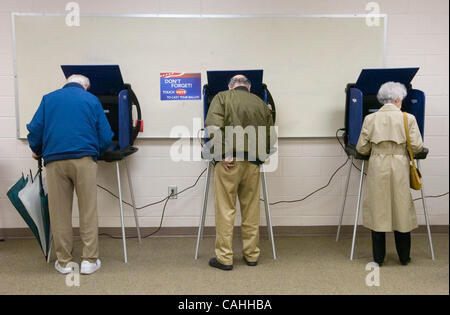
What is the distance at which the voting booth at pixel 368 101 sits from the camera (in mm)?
2852

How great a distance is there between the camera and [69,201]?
104 inches

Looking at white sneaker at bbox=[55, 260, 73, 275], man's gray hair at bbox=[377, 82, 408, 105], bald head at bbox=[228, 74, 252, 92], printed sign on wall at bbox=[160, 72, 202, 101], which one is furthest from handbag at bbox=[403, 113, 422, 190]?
white sneaker at bbox=[55, 260, 73, 275]

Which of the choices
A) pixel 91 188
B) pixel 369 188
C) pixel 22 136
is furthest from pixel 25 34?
pixel 369 188

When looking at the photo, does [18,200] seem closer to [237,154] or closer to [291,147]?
[237,154]

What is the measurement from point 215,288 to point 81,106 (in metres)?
1.38

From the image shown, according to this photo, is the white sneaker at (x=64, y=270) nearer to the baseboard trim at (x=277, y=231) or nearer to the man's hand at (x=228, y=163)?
the baseboard trim at (x=277, y=231)

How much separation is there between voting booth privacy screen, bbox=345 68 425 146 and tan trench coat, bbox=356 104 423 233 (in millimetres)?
306

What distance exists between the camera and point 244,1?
126 inches

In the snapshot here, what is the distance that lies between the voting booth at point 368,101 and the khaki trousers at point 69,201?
5.91ft

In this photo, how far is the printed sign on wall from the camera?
3.24m

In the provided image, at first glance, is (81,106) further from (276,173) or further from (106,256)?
(276,173)

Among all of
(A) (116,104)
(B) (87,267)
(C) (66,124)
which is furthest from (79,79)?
(B) (87,267)

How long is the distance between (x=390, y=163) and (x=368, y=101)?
0.66m

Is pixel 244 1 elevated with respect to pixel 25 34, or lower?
elevated
